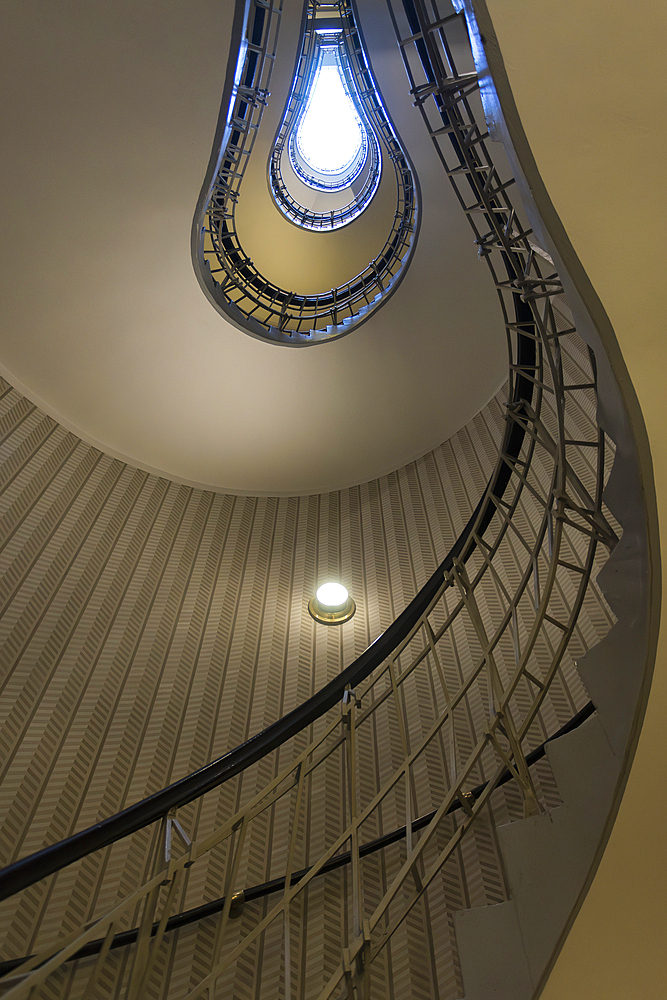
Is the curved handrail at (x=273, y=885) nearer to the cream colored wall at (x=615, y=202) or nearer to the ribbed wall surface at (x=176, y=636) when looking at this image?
the ribbed wall surface at (x=176, y=636)

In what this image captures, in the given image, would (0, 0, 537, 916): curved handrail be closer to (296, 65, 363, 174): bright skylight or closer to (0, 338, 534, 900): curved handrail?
(0, 338, 534, 900): curved handrail

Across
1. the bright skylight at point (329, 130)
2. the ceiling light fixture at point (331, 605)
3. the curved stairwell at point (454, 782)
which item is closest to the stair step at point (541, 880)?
the curved stairwell at point (454, 782)

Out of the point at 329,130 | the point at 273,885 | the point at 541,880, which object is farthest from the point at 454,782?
the point at 329,130

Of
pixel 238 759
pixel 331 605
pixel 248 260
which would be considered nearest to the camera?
pixel 238 759

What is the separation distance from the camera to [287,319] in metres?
5.00

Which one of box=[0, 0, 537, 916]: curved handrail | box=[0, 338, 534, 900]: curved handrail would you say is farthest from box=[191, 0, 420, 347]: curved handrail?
box=[0, 338, 534, 900]: curved handrail

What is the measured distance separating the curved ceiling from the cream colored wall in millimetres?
2863

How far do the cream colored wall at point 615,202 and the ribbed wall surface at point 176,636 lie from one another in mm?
898

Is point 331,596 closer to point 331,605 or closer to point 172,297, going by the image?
point 331,605

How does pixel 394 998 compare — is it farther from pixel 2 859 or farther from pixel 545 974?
pixel 2 859

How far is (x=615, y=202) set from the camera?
1.49 m

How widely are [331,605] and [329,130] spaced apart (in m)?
5.52

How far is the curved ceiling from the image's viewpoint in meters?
3.75

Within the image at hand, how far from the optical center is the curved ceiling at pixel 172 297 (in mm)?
3754
